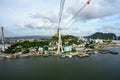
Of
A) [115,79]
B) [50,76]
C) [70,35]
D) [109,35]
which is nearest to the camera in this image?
[115,79]

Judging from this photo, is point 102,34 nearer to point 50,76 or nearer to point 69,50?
point 69,50

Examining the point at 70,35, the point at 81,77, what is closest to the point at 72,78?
the point at 81,77

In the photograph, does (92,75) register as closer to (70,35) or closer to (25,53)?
(25,53)

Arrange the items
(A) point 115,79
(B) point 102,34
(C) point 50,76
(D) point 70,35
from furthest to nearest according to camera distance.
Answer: (B) point 102,34
(D) point 70,35
(C) point 50,76
(A) point 115,79

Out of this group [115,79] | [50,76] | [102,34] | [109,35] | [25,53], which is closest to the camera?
[115,79]

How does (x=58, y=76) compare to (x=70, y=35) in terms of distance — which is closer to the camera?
(x=58, y=76)

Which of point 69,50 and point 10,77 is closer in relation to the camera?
point 10,77

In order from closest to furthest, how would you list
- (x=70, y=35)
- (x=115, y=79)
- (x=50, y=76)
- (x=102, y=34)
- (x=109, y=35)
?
(x=115, y=79) → (x=50, y=76) → (x=70, y=35) → (x=109, y=35) → (x=102, y=34)

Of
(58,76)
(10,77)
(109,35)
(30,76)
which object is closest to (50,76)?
(58,76)
